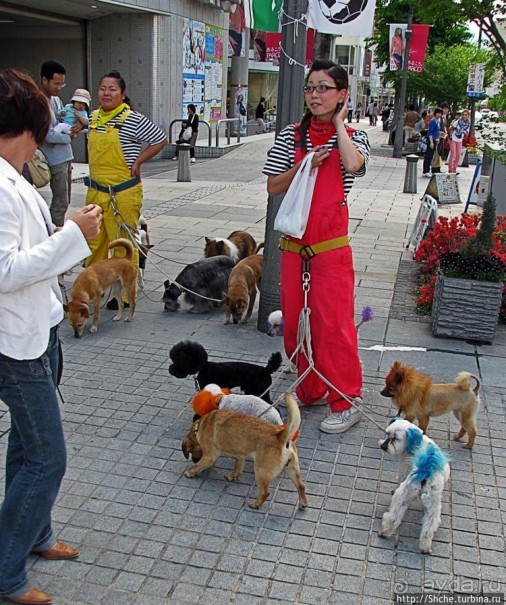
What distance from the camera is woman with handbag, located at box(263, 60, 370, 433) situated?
4004mm

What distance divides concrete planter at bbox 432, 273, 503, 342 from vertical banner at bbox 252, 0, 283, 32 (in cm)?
278

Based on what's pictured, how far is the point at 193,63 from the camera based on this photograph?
22.1m

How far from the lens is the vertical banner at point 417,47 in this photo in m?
24.7

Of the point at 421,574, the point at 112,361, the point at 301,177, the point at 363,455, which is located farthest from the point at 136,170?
the point at 421,574

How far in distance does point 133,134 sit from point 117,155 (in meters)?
0.26

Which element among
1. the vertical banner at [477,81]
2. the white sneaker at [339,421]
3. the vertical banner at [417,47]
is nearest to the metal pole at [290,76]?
the white sneaker at [339,421]

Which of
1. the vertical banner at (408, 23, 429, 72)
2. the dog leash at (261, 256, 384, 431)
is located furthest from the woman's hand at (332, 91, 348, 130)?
the vertical banner at (408, 23, 429, 72)

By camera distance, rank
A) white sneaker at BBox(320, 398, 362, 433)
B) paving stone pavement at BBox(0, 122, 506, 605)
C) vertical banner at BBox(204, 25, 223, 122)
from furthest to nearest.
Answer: vertical banner at BBox(204, 25, 223, 122) < white sneaker at BBox(320, 398, 362, 433) < paving stone pavement at BBox(0, 122, 506, 605)

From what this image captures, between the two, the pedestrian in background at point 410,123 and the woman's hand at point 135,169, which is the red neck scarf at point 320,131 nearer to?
the woman's hand at point 135,169

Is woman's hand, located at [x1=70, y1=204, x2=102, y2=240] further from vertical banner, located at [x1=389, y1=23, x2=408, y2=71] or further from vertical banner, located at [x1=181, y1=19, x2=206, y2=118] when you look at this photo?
vertical banner, located at [x1=389, y1=23, x2=408, y2=71]

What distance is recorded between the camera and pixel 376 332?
642cm

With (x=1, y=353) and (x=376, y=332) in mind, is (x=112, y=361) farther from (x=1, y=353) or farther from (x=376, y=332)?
(x=1, y=353)

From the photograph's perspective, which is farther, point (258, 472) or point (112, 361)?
point (112, 361)

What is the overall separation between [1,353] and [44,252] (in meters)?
0.45
